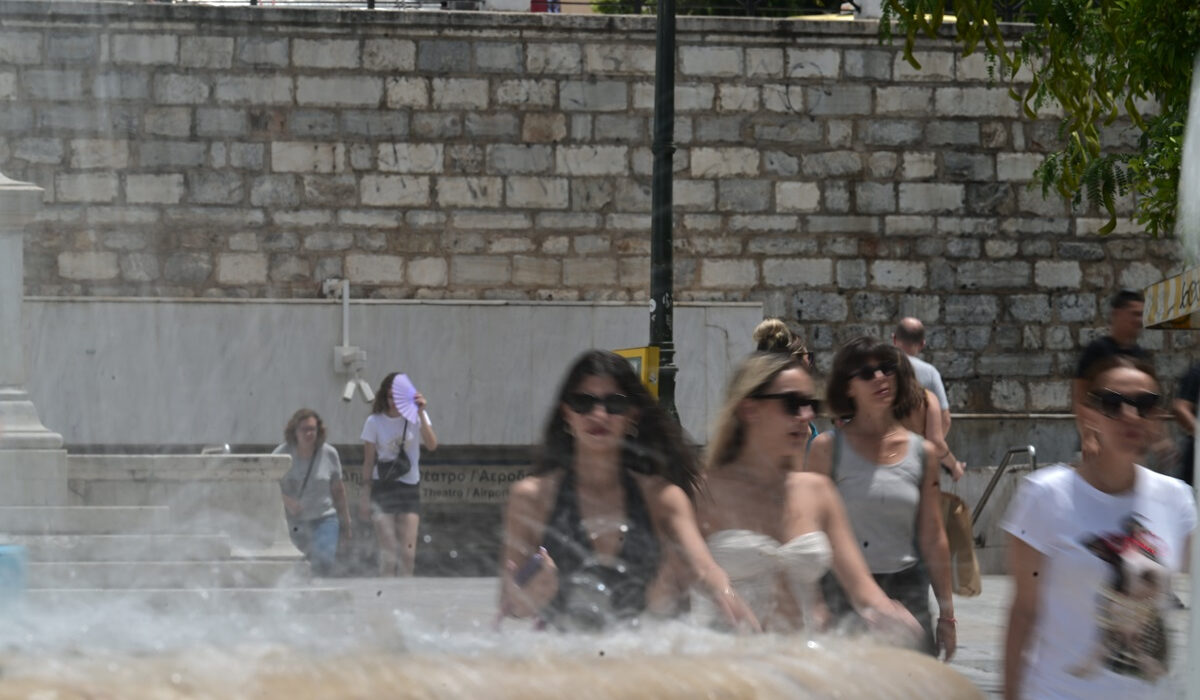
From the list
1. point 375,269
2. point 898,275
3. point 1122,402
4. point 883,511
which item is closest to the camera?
point 1122,402

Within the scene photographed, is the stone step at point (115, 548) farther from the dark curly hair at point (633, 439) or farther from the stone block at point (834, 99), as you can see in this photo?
the stone block at point (834, 99)

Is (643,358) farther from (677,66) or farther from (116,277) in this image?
(116,277)

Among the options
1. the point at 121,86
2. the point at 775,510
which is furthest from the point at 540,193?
the point at 775,510

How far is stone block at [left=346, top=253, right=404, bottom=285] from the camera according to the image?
44.3ft

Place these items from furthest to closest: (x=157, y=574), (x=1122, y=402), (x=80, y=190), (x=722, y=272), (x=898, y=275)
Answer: (x=898, y=275) < (x=722, y=272) < (x=80, y=190) < (x=157, y=574) < (x=1122, y=402)

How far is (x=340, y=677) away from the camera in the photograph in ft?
7.63

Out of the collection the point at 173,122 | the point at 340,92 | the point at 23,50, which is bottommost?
the point at 173,122

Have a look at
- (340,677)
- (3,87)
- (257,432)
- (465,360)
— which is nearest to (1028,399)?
(465,360)

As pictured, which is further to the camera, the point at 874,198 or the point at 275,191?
the point at 874,198

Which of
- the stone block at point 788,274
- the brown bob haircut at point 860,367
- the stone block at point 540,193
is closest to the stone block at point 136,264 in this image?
the stone block at point 540,193

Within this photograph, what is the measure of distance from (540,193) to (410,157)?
3.49ft

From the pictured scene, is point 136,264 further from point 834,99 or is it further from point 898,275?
point 898,275

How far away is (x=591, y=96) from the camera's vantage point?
13602 millimetres

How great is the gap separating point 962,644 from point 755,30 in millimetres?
7203
